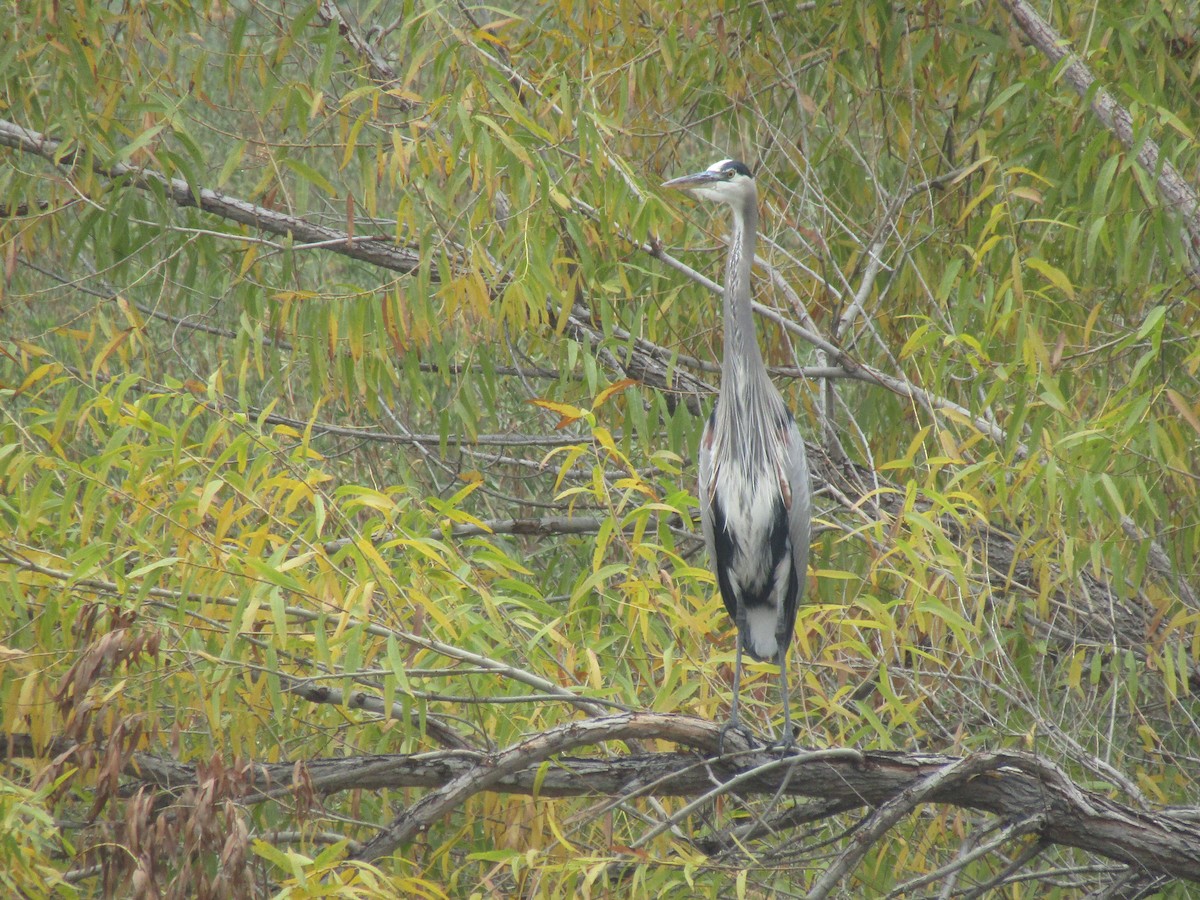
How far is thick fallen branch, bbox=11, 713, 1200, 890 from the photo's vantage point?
2383mm

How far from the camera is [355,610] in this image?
7.70ft

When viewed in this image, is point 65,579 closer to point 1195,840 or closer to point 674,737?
point 674,737

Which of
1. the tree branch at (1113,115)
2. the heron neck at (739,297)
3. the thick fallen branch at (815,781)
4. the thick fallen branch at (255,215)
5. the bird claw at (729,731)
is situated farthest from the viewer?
the thick fallen branch at (255,215)

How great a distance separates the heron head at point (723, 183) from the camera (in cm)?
337

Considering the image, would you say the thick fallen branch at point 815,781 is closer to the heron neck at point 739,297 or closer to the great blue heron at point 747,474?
the great blue heron at point 747,474

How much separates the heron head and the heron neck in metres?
0.03

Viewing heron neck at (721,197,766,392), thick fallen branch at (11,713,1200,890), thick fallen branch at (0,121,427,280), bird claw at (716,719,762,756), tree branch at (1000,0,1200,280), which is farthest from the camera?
thick fallen branch at (0,121,427,280)

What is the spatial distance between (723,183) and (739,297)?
0.97 ft

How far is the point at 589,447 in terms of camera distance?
311 centimetres

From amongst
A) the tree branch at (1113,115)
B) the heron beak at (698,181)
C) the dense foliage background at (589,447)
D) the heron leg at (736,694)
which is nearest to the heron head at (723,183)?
the heron beak at (698,181)

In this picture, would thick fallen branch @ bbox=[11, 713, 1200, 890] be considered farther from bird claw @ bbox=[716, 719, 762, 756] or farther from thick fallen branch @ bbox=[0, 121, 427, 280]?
thick fallen branch @ bbox=[0, 121, 427, 280]

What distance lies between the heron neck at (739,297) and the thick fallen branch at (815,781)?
1071 mm

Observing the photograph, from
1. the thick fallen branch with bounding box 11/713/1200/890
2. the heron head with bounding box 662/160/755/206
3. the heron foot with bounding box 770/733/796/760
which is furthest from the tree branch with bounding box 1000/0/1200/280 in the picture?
the heron foot with bounding box 770/733/796/760

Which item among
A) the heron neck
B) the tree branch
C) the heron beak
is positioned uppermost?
the tree branch
